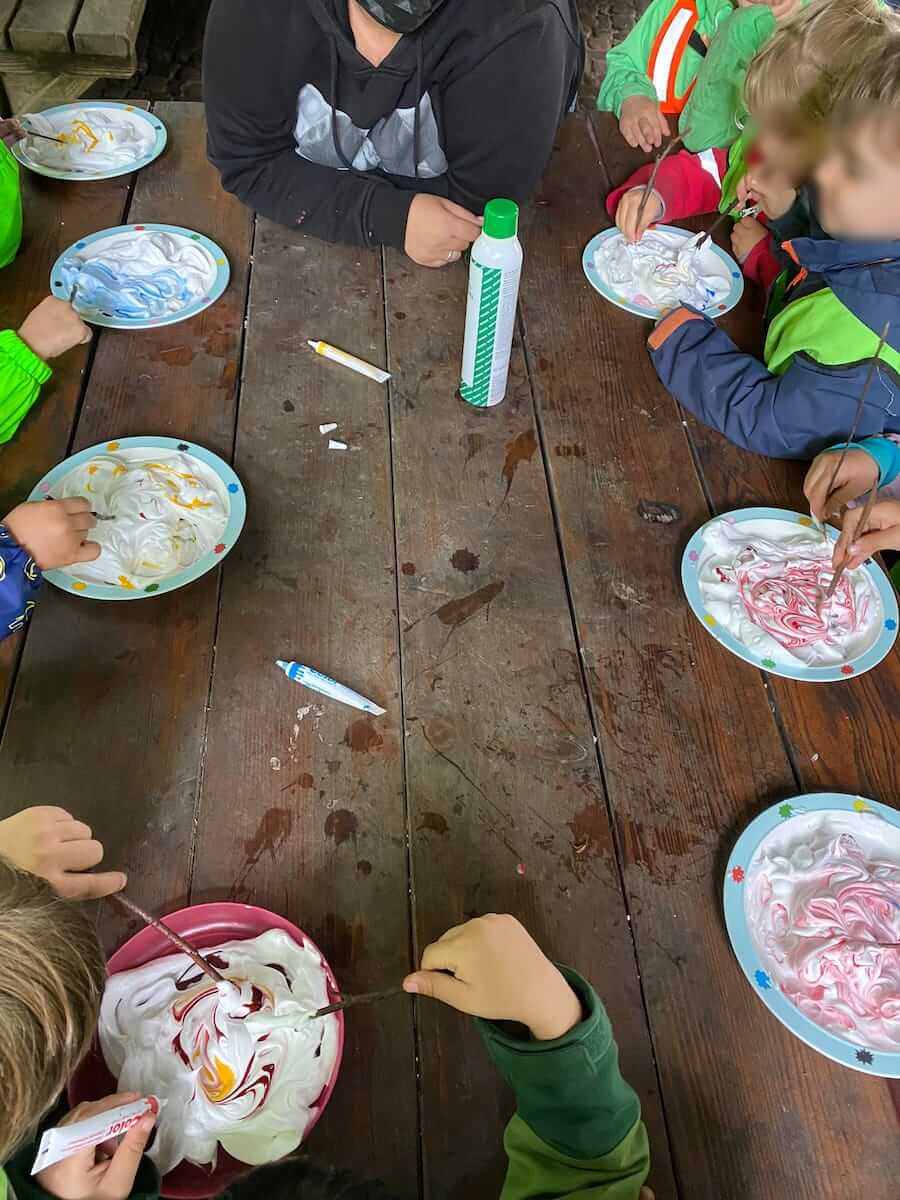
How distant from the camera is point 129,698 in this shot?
874 mm

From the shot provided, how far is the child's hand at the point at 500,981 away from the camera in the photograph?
0.66 meters

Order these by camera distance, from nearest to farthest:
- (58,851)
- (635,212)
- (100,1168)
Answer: (100,1168), (58,851), (635,212)

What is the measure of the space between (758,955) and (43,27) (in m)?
2.54

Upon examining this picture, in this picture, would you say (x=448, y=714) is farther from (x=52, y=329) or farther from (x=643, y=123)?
(x=643, y=123)

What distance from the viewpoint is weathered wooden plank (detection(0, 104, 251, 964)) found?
80 cm

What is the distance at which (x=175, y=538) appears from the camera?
979 millimetres

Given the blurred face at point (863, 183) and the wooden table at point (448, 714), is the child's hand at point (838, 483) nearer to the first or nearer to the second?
the wooden table at point (448, 714)

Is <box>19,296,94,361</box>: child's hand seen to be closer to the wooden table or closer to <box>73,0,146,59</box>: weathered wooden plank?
the wooden table

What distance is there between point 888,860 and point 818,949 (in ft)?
0.43

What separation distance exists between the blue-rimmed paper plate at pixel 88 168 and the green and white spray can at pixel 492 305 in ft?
2.37

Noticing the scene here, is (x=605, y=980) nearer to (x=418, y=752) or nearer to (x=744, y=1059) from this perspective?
(x=744, y=1059)

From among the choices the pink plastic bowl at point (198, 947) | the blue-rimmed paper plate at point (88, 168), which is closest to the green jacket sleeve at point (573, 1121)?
the pink plastic bowl at point (198, 947)

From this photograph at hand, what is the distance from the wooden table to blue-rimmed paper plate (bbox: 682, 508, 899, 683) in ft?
0.06

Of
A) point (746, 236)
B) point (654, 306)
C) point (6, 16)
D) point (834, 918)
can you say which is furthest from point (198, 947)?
point (6, 16)
